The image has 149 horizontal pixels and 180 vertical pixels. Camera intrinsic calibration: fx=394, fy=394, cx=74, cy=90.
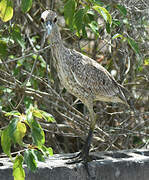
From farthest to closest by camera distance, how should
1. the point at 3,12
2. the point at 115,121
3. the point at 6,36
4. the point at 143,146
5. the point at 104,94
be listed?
the point at 115,121 < the point at 143,146 < the point at 6,36 < the point at 104,94 < the point at 3,12

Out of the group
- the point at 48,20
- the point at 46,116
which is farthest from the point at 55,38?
the point at 46,116

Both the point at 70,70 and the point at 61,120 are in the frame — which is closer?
the point at 70,70

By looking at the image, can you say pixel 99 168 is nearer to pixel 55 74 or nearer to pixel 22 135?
pixel 22 135

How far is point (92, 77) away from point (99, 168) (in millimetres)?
995

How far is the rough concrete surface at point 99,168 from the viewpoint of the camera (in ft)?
12.3

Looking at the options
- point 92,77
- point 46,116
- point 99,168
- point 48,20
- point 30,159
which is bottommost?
point 99,168

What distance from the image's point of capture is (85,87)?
4.24 m

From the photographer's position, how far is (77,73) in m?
4.17

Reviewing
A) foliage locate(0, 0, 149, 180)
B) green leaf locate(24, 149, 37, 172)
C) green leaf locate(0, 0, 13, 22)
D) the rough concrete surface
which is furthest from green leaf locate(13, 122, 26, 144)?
green leaf locate(0, 0, 13, 22)

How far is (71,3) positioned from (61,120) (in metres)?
2.78

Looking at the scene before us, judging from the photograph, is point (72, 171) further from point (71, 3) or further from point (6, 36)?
point (6, 36)

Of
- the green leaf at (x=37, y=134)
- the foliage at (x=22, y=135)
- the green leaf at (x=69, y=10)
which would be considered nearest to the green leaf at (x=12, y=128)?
the foliage at (x=22, y=135)

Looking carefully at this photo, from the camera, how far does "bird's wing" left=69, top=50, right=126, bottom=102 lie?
4.18m

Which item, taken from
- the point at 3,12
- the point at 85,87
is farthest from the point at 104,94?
the point at 3,12
